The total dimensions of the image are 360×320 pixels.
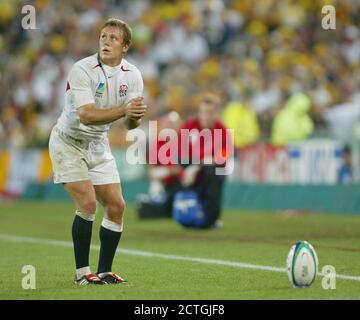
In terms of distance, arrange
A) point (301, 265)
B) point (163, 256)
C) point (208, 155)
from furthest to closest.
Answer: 1. point (208, 155)
2. point (163, 256)
3. point (301, 265)

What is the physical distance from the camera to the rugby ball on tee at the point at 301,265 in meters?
7.54

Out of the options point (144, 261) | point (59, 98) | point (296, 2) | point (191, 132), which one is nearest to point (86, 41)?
point (59, 98)

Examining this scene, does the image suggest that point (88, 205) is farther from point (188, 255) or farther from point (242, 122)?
point (242, 122)

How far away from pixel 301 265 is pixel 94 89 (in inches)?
93.3

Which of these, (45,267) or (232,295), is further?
(45,267)

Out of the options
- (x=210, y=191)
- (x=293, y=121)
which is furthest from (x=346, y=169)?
(x=210, y=191)

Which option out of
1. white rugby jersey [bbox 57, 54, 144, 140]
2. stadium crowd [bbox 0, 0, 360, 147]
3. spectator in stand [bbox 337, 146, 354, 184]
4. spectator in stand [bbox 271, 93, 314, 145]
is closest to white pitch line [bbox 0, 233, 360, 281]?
white rugby jersey [bbox 57, 54, 144, 140]

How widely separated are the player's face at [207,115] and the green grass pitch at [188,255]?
5.46 ft

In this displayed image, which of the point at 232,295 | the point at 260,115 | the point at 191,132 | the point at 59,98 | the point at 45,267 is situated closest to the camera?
the point at 232,295

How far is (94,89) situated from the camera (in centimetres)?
832

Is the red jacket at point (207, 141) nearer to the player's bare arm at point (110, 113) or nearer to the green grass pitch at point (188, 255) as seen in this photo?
the green grass pitch at point (188, 255)

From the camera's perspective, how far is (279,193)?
18.5m

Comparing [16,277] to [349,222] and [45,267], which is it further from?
[349,222]
